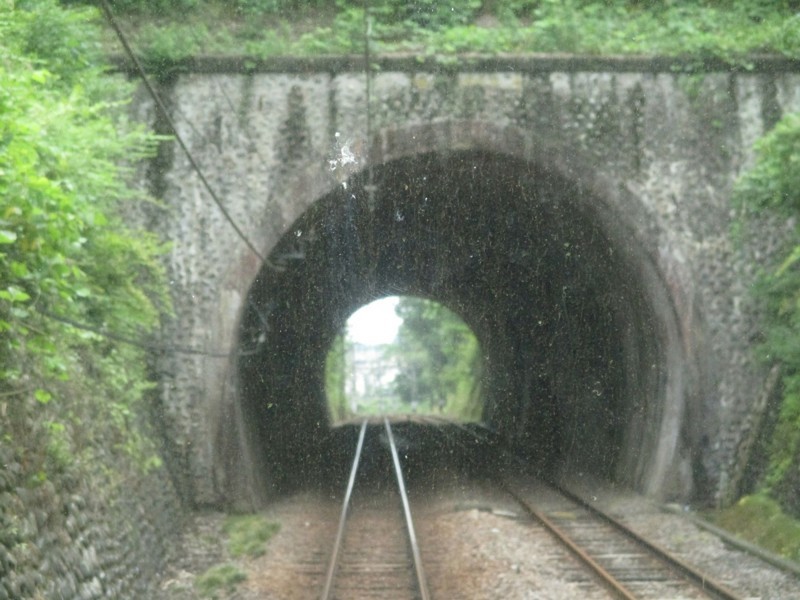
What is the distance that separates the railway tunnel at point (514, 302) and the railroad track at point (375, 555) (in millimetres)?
1664

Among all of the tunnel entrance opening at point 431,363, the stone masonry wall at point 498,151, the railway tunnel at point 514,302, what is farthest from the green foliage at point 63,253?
the tunnel entrance opening at point 431,363

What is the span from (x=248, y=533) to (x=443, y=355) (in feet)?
100

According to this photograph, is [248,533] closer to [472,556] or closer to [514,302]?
[472,556]

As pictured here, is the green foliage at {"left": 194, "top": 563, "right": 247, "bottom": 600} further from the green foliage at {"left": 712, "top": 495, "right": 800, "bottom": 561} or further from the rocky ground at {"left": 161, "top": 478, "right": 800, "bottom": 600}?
the green foliage at {"left": 712, "top": 495, "right": 800, "bottom": 561}

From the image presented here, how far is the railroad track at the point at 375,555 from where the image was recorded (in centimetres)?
854

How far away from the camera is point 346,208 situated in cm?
1344

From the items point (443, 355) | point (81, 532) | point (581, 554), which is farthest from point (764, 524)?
point (443, 355)

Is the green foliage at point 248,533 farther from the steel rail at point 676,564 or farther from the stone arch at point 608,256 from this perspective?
the steel rail at point 676,564

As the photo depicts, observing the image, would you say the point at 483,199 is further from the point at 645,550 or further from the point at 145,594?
the point at 145,594

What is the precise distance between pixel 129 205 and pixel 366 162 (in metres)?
2.71

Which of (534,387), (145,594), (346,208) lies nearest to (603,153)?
(346,208)

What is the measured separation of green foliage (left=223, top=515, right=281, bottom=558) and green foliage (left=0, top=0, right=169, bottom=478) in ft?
4.41

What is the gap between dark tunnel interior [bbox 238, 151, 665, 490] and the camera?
12.8m

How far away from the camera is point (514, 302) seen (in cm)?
1936
